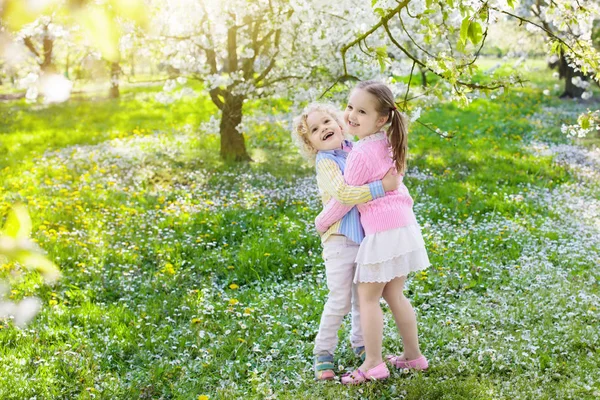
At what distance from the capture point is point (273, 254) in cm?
623

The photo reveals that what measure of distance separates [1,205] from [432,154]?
744 centimetres

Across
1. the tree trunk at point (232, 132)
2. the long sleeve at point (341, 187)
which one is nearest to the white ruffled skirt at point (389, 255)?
the long sleeve at point (341, 187)

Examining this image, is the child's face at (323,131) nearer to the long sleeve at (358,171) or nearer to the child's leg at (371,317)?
→ the long sleeve at (358,171)

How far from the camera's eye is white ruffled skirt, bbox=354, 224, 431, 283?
3670mm

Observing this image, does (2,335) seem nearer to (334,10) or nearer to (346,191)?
(346,191)

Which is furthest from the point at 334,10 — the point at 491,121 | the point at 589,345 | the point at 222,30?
the point at 491,121

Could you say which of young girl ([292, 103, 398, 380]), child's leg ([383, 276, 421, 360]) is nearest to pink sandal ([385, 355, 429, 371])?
child's leg ([383, 276, 421, 360])

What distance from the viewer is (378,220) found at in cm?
373

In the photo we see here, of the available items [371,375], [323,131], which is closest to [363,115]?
[323,131]

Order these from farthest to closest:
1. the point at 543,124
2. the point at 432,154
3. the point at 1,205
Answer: the point at 543,124 → the point at 432,154 → the point at 1,205

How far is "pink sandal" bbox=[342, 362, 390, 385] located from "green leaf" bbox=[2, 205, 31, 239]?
128 inches

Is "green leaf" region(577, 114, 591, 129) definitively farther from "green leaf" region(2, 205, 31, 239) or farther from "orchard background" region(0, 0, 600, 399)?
"green leaf" region(2, 205, 31, 239)

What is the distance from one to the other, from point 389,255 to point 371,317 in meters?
0.45

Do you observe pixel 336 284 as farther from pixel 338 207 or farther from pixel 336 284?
pixel 338 207
